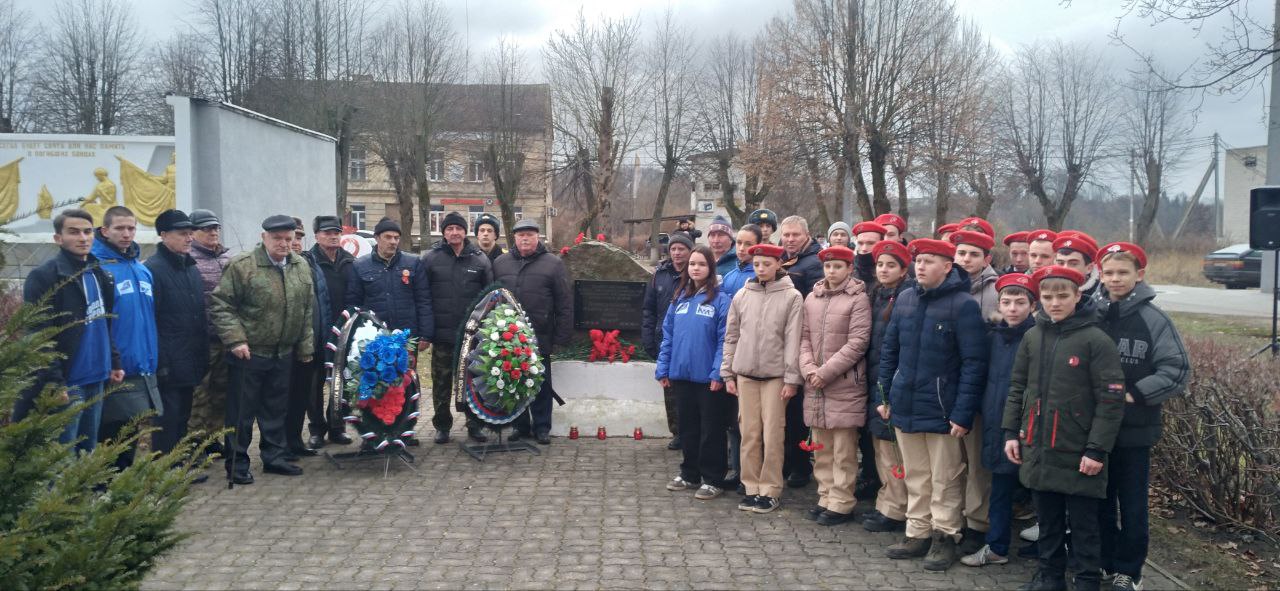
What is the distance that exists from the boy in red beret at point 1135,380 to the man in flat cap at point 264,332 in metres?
Answer: 5.83

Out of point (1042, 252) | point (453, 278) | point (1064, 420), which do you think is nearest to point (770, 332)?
point (1042, 252)

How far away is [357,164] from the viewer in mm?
43469


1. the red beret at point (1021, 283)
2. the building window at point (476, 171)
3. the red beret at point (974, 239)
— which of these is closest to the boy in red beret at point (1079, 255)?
the red beret at point (1021, 283)

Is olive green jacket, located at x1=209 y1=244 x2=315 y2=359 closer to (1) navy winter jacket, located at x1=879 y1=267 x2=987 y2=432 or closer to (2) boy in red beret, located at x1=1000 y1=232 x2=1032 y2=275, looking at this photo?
(1) navy winter jacket, located at x1=879 y1=267 x2=987 y2=432

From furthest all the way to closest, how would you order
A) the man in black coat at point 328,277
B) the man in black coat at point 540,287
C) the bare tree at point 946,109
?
1. the bare tree at point 946,109
2. the man in black coat at point 540,287
3. the man in black coat at point 328,277

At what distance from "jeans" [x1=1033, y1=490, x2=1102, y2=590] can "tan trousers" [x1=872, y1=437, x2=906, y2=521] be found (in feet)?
3.51

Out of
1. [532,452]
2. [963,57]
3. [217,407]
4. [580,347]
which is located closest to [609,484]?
[532,452]

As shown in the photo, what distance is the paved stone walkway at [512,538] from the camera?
4.88 m

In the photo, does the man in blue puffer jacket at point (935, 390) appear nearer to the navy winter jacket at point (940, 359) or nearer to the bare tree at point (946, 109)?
the navy winter jacket at point (940, 359)

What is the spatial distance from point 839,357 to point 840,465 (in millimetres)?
784

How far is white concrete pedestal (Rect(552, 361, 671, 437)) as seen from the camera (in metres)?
8.66

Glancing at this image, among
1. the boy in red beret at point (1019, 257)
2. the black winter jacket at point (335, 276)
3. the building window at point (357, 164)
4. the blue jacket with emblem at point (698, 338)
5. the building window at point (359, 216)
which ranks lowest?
the blue jacket with emblem at point (698, 338)

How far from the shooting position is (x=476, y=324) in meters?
7.70

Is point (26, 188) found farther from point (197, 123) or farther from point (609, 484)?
point (609, 484)
